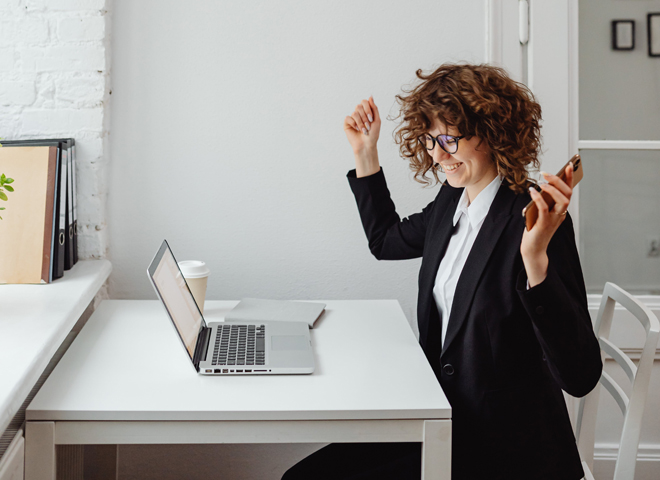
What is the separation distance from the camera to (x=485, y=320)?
1252mm

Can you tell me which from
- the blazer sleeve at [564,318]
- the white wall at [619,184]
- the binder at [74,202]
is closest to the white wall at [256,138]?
the binder at [74,202]

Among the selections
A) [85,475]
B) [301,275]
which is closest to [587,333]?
[301,275]

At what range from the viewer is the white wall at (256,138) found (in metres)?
1.82

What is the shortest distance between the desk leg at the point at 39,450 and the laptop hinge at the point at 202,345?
30 centimetres

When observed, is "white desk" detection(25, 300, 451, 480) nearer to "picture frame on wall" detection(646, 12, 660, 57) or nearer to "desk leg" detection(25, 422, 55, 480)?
"desk leg" detection(25, 422, 55, 480)

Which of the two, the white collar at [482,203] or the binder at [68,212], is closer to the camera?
the white collar at [482,203]

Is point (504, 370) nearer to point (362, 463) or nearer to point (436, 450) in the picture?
point (436, 450)

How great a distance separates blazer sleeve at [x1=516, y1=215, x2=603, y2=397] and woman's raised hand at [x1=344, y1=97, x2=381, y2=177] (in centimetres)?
56

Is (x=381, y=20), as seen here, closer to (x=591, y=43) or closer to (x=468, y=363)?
(x=591, y=43)

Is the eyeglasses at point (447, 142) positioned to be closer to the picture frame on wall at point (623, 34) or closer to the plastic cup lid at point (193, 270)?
the plastic cup lid at point (193, 270)

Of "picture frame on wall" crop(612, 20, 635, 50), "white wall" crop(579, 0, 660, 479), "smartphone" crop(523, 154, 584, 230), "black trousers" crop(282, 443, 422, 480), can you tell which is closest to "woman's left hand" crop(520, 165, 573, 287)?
"smartphone" crop(523, 154, 584, 230)

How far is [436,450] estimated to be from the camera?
109cm

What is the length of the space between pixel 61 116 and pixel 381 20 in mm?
1013

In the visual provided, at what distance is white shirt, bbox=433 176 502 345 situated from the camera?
4.45 feet
